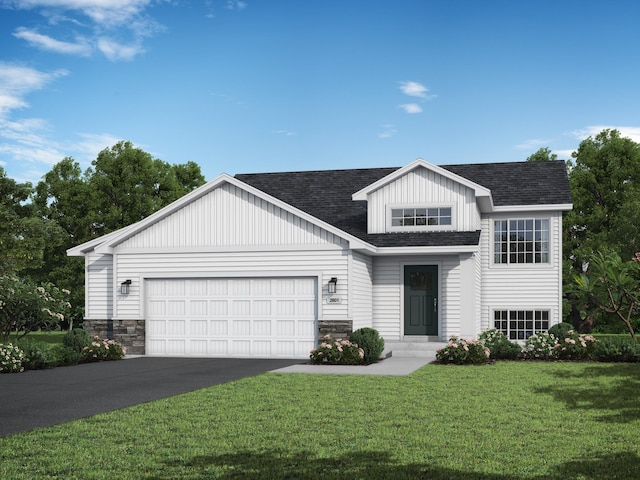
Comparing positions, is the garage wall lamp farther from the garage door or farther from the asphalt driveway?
the asphalt driveway

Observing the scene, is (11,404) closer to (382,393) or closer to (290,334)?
(382,393)

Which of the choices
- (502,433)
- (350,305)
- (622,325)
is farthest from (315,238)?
(622,325)

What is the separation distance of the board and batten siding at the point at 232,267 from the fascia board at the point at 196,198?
0.49 meters

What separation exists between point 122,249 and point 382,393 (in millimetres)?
12232

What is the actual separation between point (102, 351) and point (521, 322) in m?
13.3

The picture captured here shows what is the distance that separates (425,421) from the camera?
10.1 metres

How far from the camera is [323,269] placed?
69.6ft

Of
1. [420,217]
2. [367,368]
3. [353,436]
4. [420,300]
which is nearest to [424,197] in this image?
[420,217]

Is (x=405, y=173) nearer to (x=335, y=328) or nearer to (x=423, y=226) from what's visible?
(x=423, y=226)

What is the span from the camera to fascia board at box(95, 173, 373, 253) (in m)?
21.1

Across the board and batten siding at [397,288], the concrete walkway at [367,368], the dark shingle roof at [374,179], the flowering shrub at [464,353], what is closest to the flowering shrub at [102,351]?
the concrete walkway at [367,368]

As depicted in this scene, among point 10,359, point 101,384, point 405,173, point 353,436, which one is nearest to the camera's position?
point 353,436

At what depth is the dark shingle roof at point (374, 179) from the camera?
23.1 m

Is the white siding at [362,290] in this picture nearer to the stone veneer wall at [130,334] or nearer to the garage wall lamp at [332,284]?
the garage wall lamp at [332,284]
